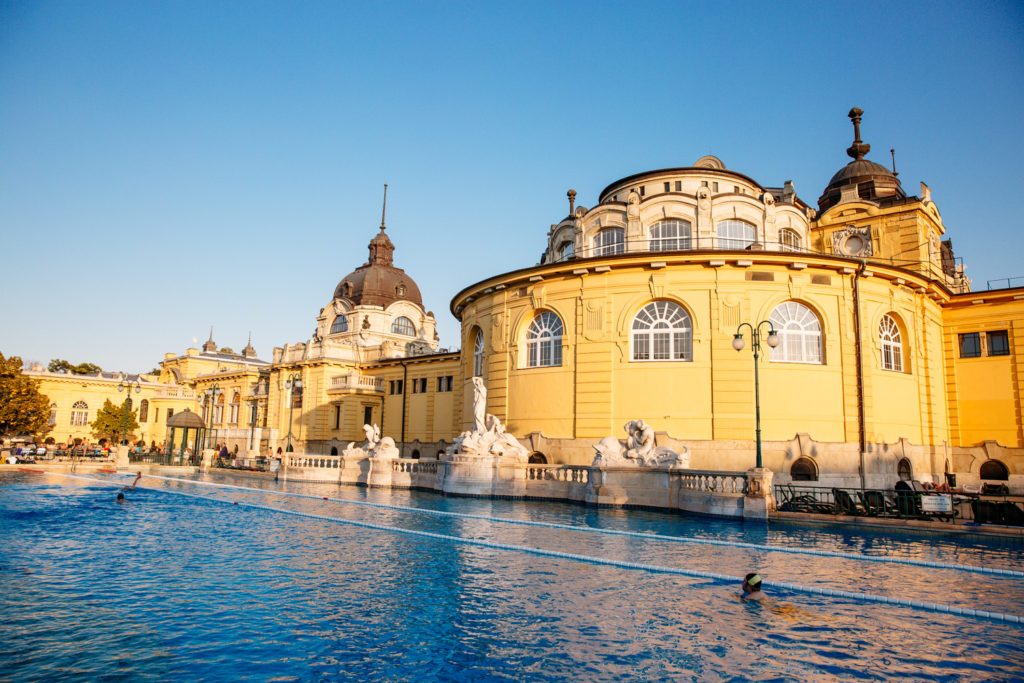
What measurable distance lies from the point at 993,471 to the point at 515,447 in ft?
75.4

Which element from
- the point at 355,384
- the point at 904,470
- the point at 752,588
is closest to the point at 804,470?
the point at 904,470

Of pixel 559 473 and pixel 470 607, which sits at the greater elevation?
pixel 559 473

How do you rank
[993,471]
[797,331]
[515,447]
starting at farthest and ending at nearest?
1. [993,471]
2. [797,331]
3. [515,447]

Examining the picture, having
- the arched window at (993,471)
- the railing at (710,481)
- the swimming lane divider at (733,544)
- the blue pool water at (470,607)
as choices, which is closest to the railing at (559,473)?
the railing at (710,481)

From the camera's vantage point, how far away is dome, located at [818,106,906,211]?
3731cm

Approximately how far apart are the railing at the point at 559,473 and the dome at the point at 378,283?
3980 centimetres

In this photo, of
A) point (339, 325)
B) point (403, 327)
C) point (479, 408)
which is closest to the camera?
point (479, 408)

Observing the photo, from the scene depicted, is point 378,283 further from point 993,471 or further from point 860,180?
point 993,471

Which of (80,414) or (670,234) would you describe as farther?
(80,414)

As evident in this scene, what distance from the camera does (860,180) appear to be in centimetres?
3788

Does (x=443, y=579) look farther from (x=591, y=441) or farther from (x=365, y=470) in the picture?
(x=365, y=470)

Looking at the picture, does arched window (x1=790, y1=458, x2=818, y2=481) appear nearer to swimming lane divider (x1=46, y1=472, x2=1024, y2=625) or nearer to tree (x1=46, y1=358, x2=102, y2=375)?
swimming lane divider (x1=46, y1=472, x2=1024, y2=625)

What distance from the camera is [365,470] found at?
3047 cm

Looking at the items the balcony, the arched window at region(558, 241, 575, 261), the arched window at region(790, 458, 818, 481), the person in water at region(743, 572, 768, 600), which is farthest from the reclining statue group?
the balcony
